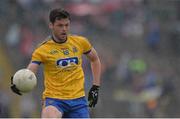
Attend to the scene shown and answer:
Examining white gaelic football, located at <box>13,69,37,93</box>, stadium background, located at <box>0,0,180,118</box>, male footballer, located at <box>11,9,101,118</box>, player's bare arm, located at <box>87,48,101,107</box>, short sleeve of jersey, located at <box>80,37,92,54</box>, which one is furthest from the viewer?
stadium background, located at <box>0,0,180,118</box>

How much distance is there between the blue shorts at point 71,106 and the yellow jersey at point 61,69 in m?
0.05

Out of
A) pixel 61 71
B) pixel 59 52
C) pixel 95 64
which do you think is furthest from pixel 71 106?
pixel 95 64

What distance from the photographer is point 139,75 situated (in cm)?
1430

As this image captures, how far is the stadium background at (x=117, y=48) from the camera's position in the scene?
13.9 meters

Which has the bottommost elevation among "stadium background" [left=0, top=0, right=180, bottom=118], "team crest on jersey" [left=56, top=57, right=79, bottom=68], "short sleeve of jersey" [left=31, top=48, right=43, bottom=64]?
"stadium background" [left=0, top=0, right=180, bottom=118]

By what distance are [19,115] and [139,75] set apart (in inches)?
112

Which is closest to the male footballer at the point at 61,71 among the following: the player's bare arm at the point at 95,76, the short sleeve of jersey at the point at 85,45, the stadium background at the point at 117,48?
the short sleeve of jersey at the point at 85,45

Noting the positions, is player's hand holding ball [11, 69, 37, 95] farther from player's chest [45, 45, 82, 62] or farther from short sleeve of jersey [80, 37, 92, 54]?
short sleeve of jersey [80, 37, 92, 54]

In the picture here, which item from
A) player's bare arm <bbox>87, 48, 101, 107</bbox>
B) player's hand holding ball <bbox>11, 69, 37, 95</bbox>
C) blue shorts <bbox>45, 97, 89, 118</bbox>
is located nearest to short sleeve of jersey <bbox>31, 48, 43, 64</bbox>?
player's hand holding ball <bbox>11, 69, 37, 95</bbox>

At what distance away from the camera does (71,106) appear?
25.6 feet

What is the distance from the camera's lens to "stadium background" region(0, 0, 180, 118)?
548 inches

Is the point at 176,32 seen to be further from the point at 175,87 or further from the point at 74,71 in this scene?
the point at 74,71

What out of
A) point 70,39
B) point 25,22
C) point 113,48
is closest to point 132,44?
point 113,48

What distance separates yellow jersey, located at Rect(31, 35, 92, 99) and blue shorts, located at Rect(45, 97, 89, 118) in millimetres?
54
